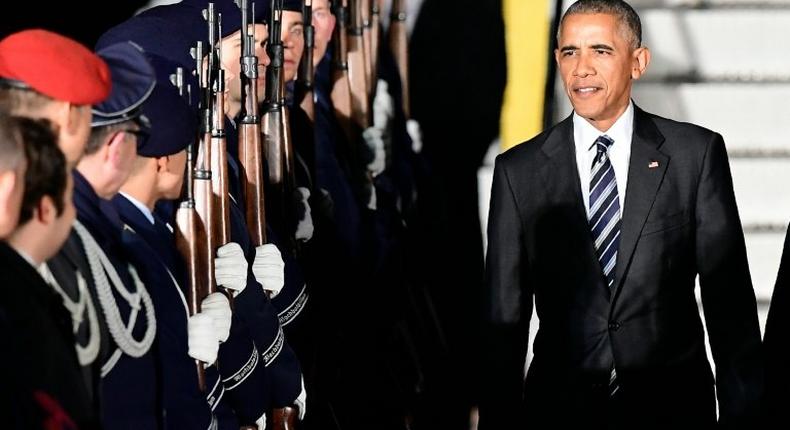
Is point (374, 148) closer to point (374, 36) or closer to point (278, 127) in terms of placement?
point (374, 36)

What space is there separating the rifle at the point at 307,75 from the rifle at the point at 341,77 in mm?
529

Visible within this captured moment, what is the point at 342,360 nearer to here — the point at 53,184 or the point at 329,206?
the point at 329,206

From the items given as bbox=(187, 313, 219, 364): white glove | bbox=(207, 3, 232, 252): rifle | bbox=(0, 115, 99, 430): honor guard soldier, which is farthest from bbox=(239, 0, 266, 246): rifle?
bbox=(0, 115, 99, 430): honor guard soldier

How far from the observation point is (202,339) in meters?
3.59

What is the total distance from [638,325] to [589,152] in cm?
39

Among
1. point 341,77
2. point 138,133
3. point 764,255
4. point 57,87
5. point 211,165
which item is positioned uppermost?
point 57,87

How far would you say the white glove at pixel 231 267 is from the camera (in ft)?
12.8

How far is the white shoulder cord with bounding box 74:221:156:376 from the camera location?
3.05 meters

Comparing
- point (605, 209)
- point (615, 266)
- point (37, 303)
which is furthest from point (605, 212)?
point (37, 303)

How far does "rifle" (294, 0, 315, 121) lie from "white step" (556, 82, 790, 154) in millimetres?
1195

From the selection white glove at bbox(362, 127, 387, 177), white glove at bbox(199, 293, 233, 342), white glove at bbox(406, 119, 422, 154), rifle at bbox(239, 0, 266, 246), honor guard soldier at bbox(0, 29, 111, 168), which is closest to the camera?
honor guard soldier at bbox(0, 29, 111, 168)

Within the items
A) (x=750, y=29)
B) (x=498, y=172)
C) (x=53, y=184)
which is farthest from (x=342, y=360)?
(x=53, y=184)

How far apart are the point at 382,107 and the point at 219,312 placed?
3049mm

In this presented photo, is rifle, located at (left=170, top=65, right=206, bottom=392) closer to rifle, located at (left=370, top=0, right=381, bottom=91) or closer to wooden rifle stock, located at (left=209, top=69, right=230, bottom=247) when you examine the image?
wooden rifle stock, located at (left=209, top=69, right=230, bottom=247)
